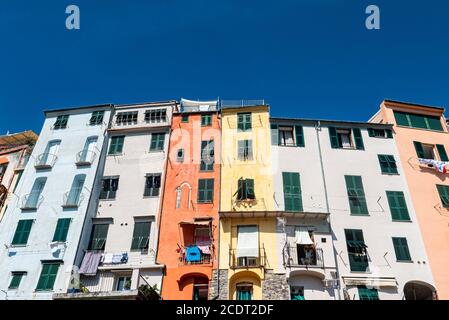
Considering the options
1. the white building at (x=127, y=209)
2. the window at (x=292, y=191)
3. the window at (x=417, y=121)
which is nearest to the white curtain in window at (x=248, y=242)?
the window at (x=292, y=191)

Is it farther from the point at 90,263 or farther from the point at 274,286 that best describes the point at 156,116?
the point at 274,286

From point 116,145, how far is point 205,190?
9.41 meters

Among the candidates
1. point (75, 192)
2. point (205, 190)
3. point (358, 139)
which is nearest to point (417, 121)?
point (358, 139)

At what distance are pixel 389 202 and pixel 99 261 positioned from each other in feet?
70.4

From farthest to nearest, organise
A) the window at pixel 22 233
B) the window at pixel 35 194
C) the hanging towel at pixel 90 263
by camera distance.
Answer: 1. the window at pixel 35 194
2. the window at pixel 22 233
3. the hanging towel at pixel 90 263

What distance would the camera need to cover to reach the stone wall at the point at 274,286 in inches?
919

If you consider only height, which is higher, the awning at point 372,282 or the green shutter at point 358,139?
the green shutter at point 358,139

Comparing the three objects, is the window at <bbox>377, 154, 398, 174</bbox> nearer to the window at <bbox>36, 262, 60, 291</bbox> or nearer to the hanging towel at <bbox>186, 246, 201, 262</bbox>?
the hanging towel at <bbox>186, 246, 201, 262</bbox>

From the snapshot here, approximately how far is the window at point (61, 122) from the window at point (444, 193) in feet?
105

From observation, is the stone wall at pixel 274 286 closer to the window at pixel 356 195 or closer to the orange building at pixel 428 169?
the window at pixel 356 195

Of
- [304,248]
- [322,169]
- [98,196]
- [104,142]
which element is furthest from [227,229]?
[104,142]

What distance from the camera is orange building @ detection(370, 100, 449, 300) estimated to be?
24.9m

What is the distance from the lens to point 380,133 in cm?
3080
